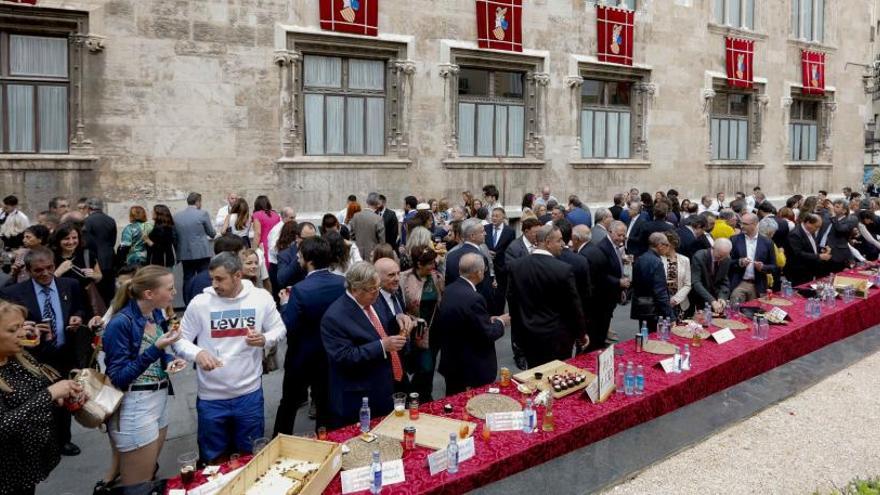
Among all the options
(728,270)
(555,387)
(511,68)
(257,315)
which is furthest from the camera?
(511,68)

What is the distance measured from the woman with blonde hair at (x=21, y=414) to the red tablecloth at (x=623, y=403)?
1508mm

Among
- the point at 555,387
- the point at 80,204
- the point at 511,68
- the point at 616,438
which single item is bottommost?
the point at 616,438

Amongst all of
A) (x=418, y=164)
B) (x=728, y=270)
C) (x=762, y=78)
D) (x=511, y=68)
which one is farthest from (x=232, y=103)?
(x=762, y=78)

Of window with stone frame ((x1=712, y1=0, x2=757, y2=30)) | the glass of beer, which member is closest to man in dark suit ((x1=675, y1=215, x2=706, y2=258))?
the glass of beer

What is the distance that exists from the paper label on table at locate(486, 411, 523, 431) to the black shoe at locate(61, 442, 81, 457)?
12.3ft

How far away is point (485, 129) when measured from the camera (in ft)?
52.9

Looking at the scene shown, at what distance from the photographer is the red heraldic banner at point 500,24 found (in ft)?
50.0

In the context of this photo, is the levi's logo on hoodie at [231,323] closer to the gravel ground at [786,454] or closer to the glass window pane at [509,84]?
the gravel ground at [786,454]

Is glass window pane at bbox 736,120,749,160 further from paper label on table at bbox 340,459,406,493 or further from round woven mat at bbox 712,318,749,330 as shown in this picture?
paper label on table at bbox 340,459,406,493

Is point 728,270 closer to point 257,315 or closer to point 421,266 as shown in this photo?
point 421,266

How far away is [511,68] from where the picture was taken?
16.0 m

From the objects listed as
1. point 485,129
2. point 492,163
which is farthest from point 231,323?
point 485,129

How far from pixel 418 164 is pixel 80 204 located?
676cm

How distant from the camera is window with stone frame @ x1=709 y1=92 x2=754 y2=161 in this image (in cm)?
2036
